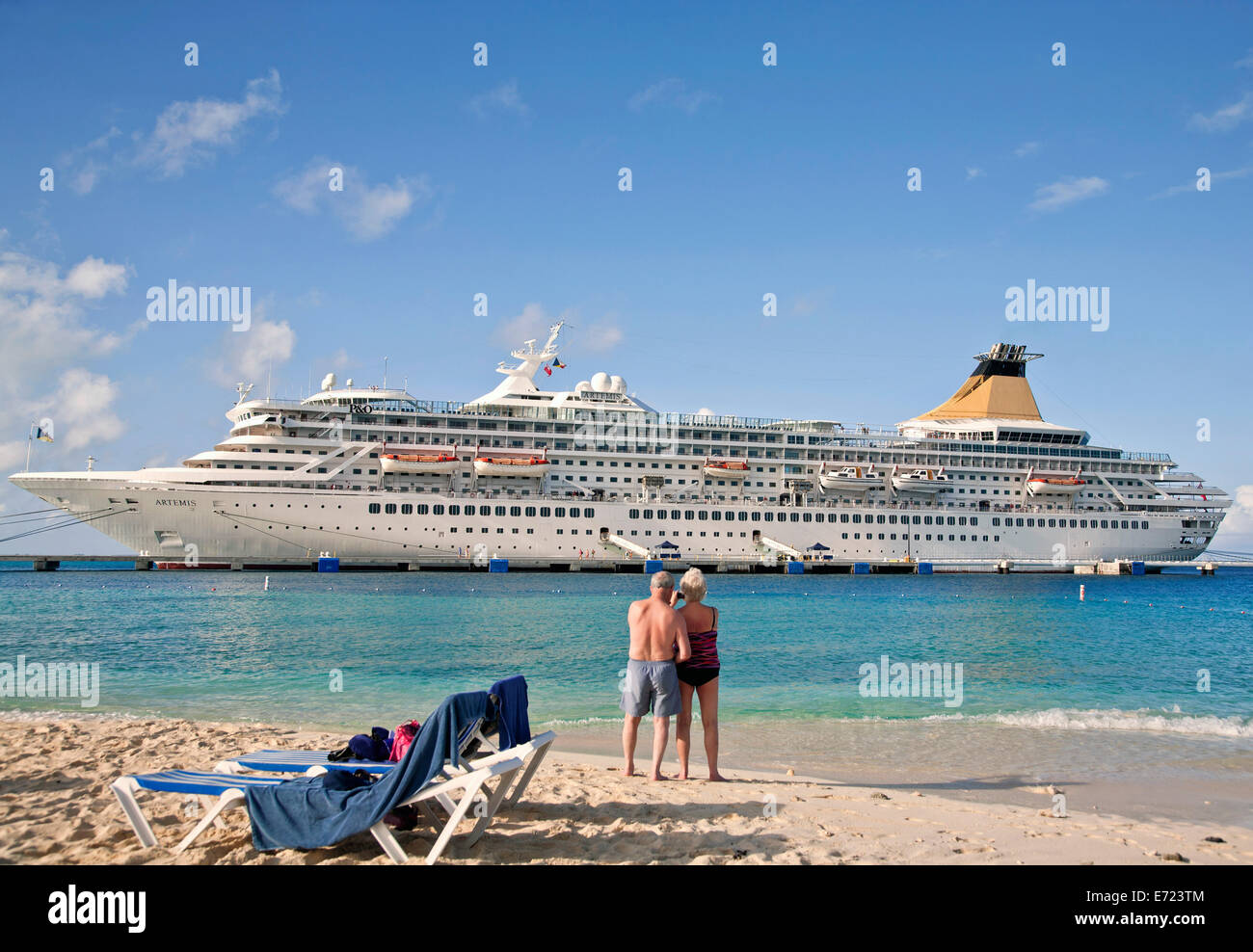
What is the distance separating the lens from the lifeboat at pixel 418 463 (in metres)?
41.7

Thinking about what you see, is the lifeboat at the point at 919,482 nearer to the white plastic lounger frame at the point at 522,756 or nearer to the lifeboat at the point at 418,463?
the lifeboat at the point at 418,463

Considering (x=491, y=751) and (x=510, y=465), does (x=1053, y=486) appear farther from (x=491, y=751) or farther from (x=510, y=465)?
(x=491, y=751)

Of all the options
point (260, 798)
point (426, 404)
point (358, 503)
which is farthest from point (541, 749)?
point (426, 404)

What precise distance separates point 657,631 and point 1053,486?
54.2m

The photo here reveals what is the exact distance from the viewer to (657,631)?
5.95 m

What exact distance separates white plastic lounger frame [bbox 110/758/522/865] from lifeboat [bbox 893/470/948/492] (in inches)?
1924

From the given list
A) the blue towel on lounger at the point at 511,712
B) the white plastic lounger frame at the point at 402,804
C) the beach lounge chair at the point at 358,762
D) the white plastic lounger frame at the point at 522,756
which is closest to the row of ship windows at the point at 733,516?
the beach lounge chair at the point at 358,762

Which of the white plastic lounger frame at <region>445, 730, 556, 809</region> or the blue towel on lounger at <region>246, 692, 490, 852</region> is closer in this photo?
the blue towel on lounger at <region>246, 692, 490, 852</region>

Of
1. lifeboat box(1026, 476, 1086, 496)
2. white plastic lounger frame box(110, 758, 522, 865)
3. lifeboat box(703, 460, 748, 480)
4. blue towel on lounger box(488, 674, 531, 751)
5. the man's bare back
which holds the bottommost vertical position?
white plastic lounger frame box(110, 758, 522, 865)

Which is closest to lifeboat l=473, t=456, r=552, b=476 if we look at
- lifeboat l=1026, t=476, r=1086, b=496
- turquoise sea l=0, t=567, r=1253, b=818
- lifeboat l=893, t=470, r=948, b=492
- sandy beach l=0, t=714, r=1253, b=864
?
turquoise sea l=0, t=567, r=1253, b=818

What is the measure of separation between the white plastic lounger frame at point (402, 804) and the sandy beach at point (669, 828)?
11cm

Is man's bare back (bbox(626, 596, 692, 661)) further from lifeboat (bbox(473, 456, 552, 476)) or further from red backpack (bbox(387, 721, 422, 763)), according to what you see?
lifeboat (bbox(473, 456, 552, 476))

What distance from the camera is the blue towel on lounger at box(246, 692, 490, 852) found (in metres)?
4.01
